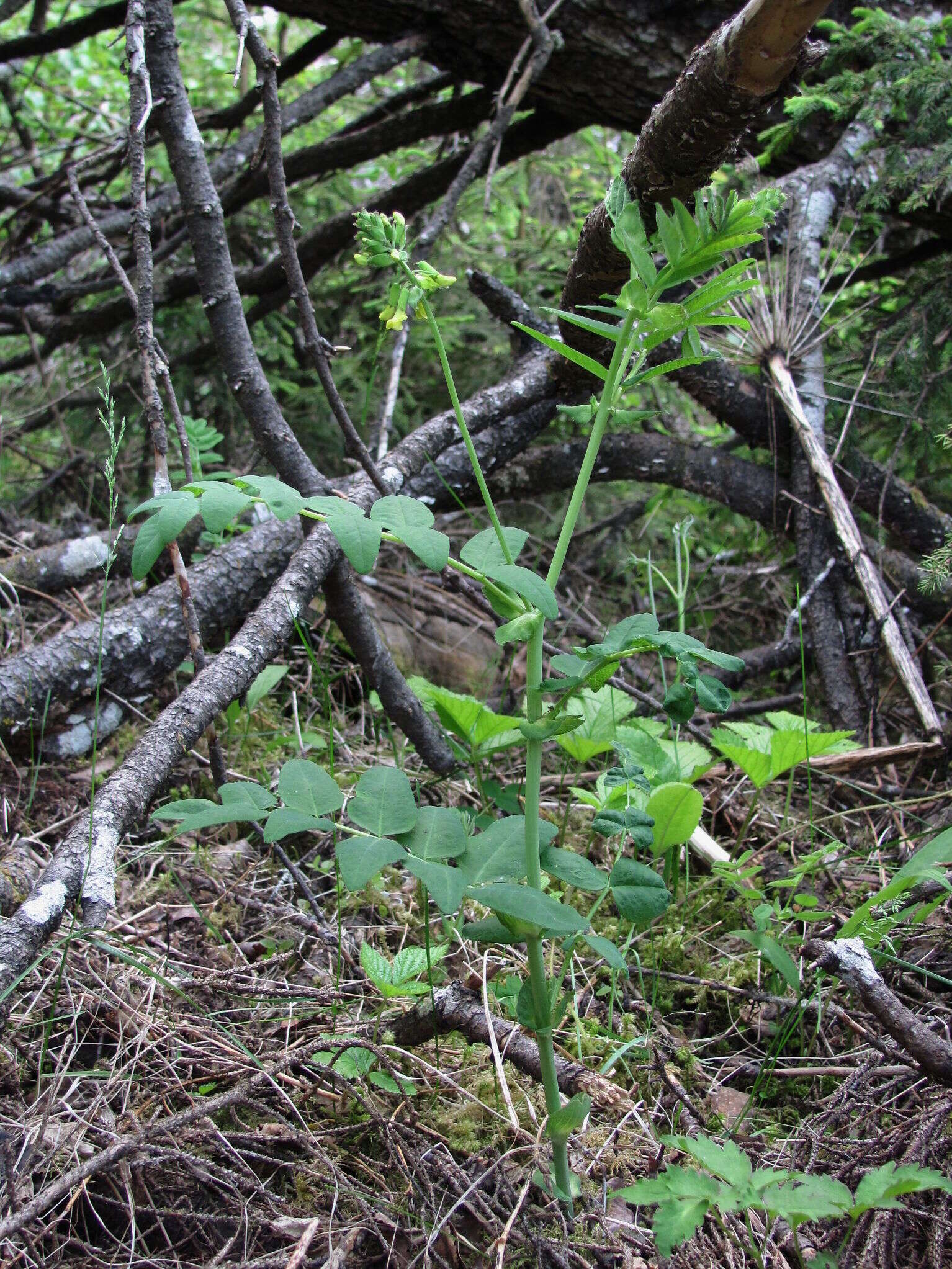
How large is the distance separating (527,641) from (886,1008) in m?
0.76

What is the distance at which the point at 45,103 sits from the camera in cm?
571

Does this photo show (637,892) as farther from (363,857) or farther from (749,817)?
(749,817)

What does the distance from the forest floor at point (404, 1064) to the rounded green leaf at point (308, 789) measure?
0.92ft

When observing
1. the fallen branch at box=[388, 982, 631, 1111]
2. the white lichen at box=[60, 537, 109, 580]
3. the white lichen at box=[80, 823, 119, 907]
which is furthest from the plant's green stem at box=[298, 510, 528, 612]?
the white lichen at box=[60, 537, 109, 580]

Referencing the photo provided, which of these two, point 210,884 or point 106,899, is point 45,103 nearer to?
point 210,884

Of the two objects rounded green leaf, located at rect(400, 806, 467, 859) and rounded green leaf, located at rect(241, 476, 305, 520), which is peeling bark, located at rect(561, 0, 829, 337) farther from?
rounded green leaf, located at rect(400, 806, 467, 859)

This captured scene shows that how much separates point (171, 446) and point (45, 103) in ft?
13.3

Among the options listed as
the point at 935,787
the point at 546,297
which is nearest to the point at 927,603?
the point at 935,787

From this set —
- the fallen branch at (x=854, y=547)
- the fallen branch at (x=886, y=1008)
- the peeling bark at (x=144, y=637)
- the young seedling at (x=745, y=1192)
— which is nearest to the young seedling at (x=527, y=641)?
the young seedling at (x=745, y=1192)

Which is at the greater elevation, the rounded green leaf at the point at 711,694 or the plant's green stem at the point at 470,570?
the plant's green stem at the point at 470,570

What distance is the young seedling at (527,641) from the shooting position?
1002 millimetres

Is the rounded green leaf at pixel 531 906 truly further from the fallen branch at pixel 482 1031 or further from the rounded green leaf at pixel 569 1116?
the fallen branch at pixel 482 1031

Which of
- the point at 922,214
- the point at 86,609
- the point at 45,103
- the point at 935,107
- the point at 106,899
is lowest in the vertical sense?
the point at 86,609

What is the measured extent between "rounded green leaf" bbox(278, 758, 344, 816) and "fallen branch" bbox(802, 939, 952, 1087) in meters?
0.79
